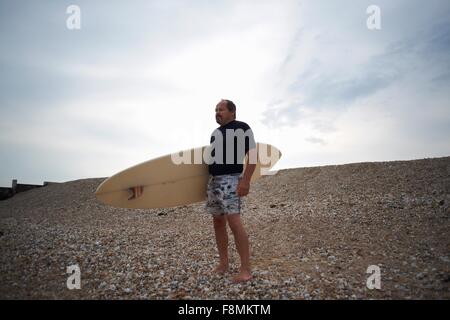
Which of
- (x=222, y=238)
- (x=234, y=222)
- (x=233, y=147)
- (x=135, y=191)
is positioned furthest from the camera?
(x=135, y=191)

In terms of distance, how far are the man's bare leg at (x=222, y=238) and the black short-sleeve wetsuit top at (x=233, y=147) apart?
542mm

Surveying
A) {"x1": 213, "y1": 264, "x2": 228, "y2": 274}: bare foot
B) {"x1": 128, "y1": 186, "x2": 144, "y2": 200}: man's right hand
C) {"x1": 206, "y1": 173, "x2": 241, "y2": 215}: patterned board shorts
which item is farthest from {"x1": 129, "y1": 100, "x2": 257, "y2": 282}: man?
{"x1": 128, "y1": 186, "x2": 144, "y2": 200}: man's right hand

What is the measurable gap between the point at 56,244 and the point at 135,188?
273 cm

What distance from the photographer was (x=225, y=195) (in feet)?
10.2

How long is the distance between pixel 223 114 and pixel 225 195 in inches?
35.3

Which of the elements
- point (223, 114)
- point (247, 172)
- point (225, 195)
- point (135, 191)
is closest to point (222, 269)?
point (225, 195)

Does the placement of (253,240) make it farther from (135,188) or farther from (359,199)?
(359,199)

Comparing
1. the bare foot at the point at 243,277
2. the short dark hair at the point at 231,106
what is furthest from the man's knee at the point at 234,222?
the short dark hair at the point at 231,106

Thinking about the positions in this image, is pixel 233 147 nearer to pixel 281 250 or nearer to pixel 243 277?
pixel 243 277

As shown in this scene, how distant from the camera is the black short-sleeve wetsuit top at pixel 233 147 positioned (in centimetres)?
316

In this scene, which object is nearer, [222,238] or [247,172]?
[247,172]

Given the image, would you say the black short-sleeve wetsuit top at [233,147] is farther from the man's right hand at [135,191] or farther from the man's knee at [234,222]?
the man's right hand at [135,191]

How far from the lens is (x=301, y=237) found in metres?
5.16

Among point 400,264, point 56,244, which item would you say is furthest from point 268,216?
point 56,244
